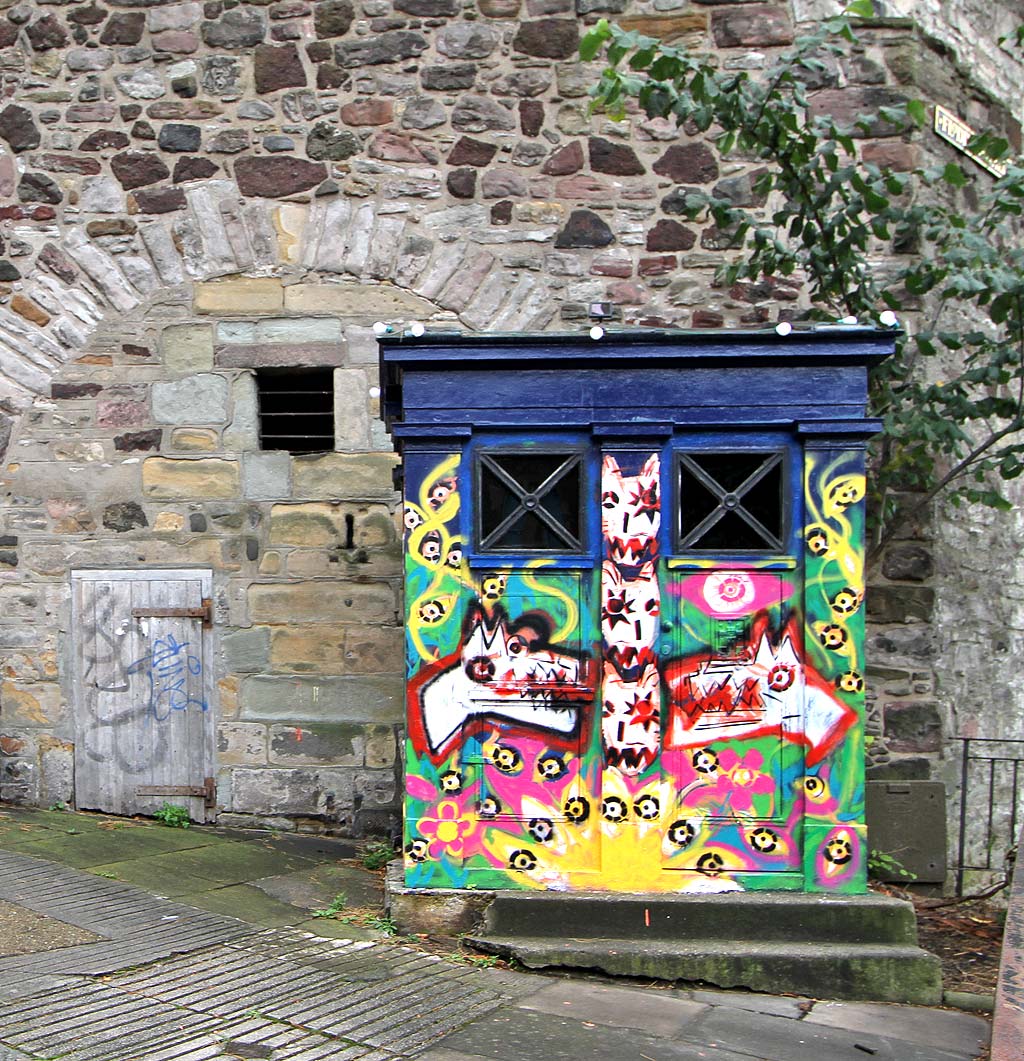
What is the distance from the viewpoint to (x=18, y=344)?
6.93m

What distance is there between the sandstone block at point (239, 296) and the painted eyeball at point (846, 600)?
4.02 metres

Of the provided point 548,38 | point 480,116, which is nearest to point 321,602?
point 480,116

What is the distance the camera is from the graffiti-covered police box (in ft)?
15.2

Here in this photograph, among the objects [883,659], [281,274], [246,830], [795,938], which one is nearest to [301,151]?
[281,274]

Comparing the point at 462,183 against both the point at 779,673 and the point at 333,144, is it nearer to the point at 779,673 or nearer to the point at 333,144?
the point at 333,144

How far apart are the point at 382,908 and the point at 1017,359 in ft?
14.1

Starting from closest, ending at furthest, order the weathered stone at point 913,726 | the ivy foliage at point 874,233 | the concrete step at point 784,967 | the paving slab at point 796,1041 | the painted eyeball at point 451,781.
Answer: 1. the paving slab at point 796,1041
2. the concrete step at point 784,967
3. the painted eyeball at point 451,781
4. the ivy foliage at point 874,233
5. the weathered stone at point 913,726

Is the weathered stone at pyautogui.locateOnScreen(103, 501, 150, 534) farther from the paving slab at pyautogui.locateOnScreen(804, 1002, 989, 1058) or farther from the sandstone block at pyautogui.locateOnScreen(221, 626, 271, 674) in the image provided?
the paving slab at pyautogui.locateOnScreen(804, 1002, 989, 1058)

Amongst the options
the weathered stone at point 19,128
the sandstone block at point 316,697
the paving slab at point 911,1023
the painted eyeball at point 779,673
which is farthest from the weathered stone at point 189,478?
the paving slab at point 911,1023

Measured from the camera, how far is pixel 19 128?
22.9 ft

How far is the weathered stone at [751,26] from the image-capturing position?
22.2 ft

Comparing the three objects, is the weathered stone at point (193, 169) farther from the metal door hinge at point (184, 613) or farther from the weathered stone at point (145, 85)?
the metal door hinge at point (184, 613)

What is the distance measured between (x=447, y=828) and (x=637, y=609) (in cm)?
126

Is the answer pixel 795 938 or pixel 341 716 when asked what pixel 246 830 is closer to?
pixel 341 716
